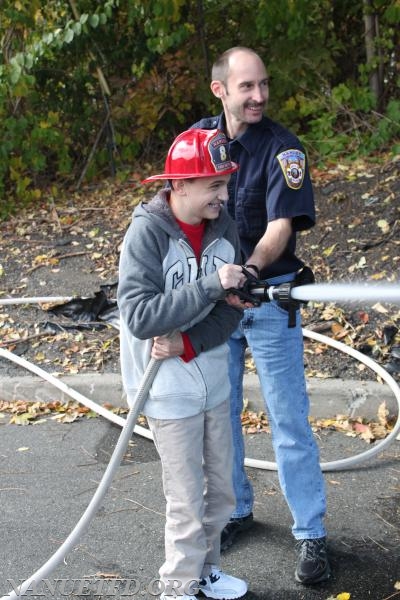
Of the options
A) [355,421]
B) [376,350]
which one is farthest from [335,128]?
[355,421]

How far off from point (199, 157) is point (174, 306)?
53cm

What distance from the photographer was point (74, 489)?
4.31 meters

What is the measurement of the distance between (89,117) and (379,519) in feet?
22.4

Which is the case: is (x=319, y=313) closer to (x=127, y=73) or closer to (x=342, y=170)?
(x=342, y=170)

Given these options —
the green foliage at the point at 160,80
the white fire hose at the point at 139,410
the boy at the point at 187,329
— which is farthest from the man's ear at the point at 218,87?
the green foliage at the point at 160,80

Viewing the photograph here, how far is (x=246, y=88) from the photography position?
3404mm

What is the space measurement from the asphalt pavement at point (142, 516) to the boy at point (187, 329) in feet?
1.40

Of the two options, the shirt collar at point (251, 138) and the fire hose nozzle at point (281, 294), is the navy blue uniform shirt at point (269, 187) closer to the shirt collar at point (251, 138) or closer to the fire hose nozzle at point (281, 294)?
the shirt collar at point (251, 138)

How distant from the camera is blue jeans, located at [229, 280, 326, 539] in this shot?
345cm

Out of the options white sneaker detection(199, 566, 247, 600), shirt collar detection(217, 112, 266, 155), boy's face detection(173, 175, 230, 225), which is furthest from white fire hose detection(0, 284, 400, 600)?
shirt collar detection(217, 112, 266, 155)

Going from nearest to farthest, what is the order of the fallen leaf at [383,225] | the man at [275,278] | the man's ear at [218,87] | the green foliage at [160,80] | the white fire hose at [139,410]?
the white fire hose at [139,410], the man at [275,278], the man's ear at [218,87], the fallen leaf at [383,225], the green foliage at [160,80]

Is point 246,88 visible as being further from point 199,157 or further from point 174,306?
point 174,306

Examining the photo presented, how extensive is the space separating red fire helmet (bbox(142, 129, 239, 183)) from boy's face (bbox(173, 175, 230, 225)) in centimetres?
4

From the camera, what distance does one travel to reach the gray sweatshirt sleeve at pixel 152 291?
288 cm
